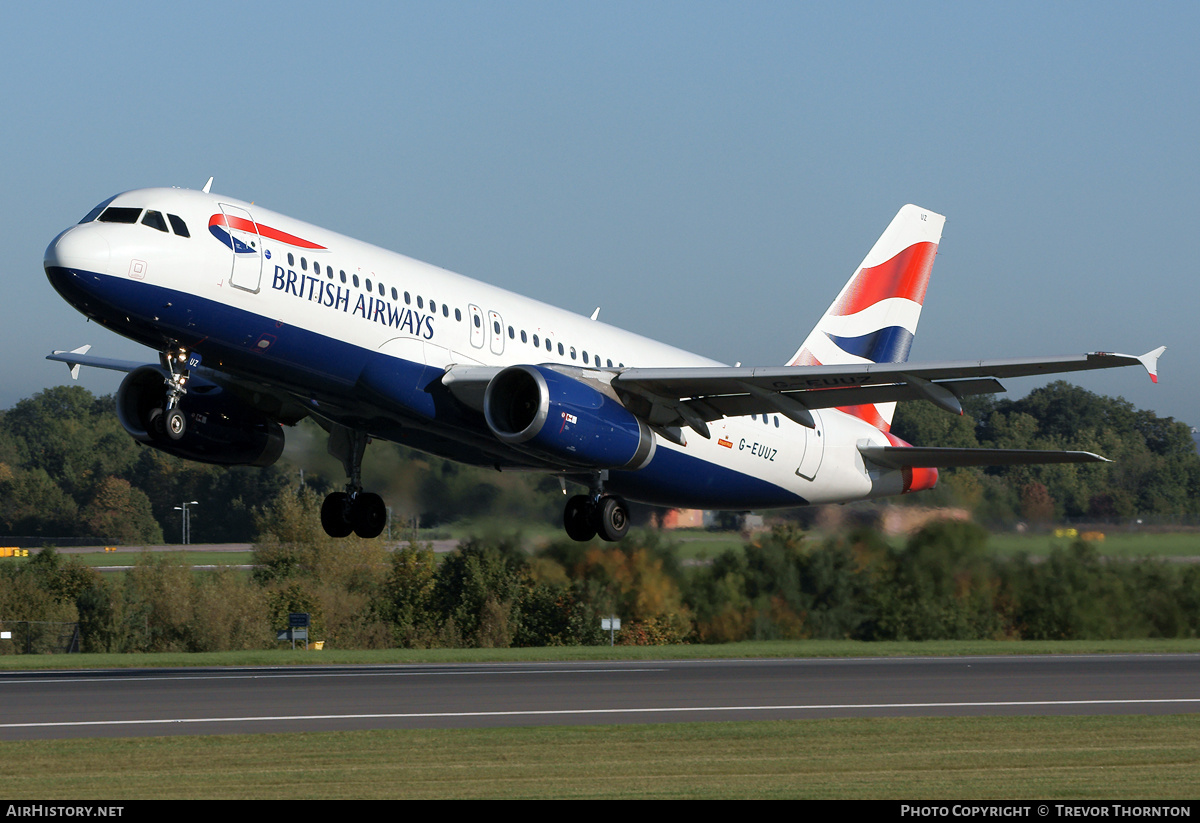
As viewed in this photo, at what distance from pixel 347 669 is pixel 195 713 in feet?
46.4

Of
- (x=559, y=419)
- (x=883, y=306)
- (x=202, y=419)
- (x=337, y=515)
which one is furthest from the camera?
(x=883, y=306)

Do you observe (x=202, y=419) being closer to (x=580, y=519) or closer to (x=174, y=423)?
(x=174, y=423)

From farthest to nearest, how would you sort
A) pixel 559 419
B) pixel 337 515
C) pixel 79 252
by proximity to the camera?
pixel 337 515 < pixel 559 419 < pixel 79 252

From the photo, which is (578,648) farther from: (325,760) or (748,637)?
(325,760)

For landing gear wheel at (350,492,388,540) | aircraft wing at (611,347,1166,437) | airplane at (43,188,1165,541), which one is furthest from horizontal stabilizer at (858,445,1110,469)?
landing gear wheel at (350,492,388,540)

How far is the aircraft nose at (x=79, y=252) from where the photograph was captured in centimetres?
2452

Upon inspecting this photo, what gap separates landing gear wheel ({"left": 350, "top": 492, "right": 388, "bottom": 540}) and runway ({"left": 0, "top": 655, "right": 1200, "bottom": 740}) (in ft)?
12.5

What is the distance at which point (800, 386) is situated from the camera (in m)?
30.3

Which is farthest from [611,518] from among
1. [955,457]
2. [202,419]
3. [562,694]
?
[955,457]

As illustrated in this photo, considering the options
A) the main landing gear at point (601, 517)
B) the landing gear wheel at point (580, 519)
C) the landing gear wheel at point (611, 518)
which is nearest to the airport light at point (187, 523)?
the landing gear wheel at point (580, 519)

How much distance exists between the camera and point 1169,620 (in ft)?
160

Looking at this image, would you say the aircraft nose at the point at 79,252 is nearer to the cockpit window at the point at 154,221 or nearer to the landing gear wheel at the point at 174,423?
the cockpit window at the point at 154,221

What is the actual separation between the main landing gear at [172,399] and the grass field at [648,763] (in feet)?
22.2

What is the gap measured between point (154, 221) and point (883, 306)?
23.1 meters
